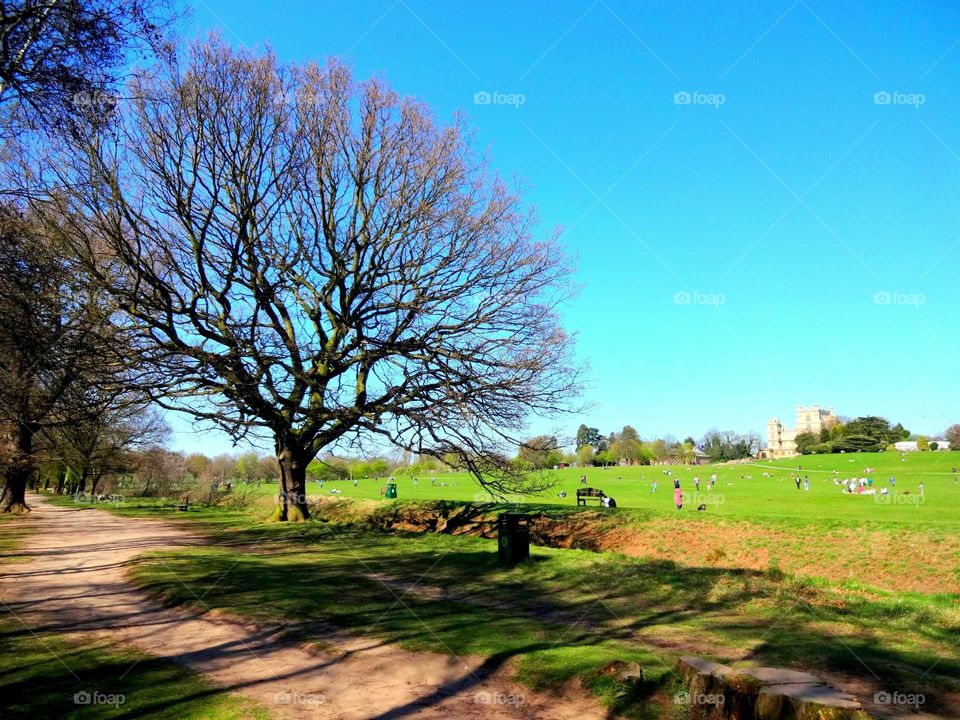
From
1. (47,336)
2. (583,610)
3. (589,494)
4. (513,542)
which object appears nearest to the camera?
(583,610)

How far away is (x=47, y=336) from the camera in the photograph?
50.4 feet

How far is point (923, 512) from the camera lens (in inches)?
1067

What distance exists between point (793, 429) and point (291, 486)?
148 metres

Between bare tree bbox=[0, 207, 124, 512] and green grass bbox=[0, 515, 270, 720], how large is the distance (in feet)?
21.1

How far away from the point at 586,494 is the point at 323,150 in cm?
2099

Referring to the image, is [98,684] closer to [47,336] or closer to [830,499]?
[47,336]

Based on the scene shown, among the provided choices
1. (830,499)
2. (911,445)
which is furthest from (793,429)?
(830,499)

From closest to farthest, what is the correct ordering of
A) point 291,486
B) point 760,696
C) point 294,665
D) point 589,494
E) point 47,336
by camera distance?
1. point 760,696
2. point 294,665
3. point 47,336
4. point 291,486
5. point 589,494

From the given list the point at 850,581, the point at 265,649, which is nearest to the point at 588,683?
the point at 265,649

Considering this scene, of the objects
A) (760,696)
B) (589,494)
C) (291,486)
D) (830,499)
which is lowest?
(830,499)

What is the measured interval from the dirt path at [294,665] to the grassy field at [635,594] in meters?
0.41

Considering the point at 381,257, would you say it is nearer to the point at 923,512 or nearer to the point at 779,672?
the point at 779,672

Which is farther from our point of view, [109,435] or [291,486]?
[109,435]

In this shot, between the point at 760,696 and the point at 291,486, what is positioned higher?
the point at 291,486
